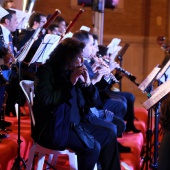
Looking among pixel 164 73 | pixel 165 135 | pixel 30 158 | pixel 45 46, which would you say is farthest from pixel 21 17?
pixel 165 135

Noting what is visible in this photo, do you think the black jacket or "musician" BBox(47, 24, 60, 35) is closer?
the black jacket

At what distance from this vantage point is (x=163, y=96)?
2.97 metres

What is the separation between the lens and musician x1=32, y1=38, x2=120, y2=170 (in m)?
3.14

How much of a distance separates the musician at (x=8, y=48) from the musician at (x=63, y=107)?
2.73ft

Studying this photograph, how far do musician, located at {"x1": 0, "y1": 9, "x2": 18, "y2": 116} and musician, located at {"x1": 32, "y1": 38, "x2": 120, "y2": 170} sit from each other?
32.7 inches

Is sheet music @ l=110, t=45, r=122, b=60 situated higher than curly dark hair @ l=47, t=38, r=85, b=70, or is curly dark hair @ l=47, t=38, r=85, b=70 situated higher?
curly dark hair @ l=47, t=38, r=85, b=70

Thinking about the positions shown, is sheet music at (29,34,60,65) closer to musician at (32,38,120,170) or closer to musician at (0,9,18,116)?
musician at (0,9,18,116)

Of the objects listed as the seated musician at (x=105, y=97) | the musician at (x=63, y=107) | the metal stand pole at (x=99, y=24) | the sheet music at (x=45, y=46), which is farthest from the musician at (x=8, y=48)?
the metal stand pole at (x=99, y=24)

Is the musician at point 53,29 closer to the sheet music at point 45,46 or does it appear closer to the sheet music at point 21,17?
the sheet music at point 21,17

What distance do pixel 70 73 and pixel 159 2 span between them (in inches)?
316

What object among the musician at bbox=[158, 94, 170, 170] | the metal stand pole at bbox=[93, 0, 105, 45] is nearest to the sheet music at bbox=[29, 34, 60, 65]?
the musician at bbox=[158, 94, 170, 170]

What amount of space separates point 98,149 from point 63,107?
0.45 metres

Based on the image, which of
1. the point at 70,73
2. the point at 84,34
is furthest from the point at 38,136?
the point at 84,34

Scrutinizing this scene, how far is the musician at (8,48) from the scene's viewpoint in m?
4.01
